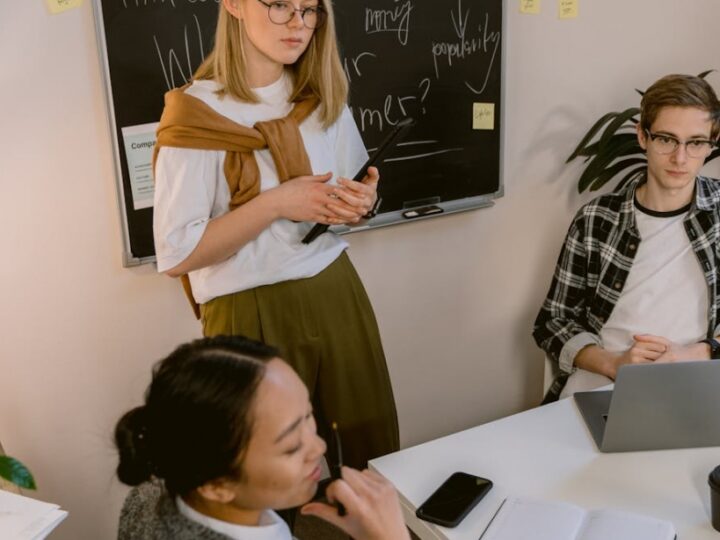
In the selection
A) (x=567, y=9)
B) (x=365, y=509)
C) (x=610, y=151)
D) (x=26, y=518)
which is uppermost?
(x=567, y=9)

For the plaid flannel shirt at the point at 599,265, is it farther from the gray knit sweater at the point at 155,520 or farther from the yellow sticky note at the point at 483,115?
the gray knit sweater at the point at 155,520

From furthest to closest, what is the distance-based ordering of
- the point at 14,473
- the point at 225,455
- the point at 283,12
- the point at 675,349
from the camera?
the point at 675,349 → the point at 283,12 → the point at 14,473 → the point at 225,455

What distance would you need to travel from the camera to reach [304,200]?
63.2 inches

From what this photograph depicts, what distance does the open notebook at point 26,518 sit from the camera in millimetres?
1252

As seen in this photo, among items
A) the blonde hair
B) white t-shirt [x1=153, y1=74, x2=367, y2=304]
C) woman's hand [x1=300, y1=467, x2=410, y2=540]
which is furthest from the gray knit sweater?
the blonde hair

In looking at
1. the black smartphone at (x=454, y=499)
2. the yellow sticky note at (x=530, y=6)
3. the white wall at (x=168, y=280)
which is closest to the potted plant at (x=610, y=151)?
the white wall at (x=168, y=280)

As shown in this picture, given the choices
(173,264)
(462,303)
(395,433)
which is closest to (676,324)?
(395,433)

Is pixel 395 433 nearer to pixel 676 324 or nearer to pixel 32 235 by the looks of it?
pixel 676 324

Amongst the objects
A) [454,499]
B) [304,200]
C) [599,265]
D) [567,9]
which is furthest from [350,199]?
[567,9]

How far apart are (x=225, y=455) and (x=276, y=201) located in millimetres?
685

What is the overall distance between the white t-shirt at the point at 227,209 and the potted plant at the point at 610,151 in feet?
3.70

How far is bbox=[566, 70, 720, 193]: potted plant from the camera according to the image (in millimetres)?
2559

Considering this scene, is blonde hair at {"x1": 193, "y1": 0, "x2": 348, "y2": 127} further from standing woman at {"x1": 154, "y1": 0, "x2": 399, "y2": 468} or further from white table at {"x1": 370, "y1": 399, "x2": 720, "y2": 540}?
white table at {"x1": 370, "y1": 399, "x2": 720, "y2": 540}

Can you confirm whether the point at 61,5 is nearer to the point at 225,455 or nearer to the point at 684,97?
the point at 225,455
